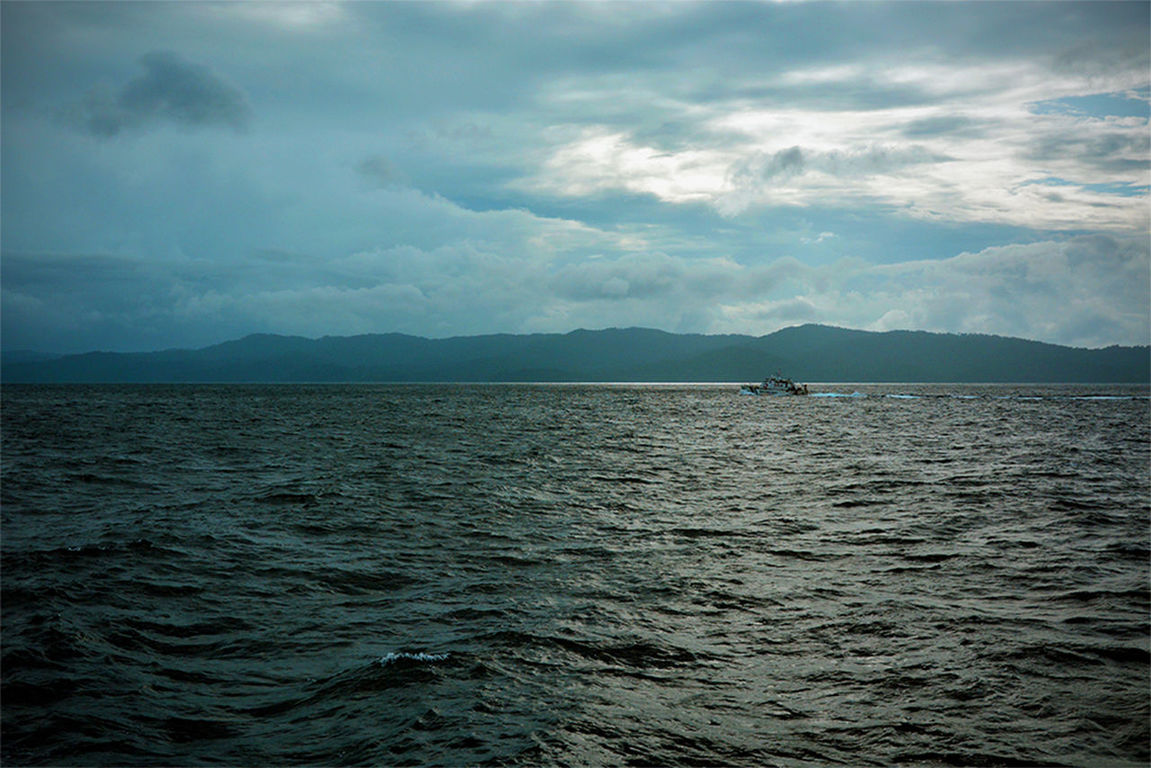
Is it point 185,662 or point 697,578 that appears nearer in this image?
point 185,662

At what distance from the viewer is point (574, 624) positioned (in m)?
14.7

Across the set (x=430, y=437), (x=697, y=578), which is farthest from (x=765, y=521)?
(x=430, y=437)

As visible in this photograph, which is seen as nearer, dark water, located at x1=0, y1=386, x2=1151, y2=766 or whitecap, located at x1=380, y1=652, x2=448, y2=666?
dark water, located at x1=0, y1=386, x2=1151, y2=766

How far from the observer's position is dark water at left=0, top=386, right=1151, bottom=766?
1003 centimetres

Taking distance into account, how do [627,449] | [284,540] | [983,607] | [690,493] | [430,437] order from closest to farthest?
1. [983,607]
2. [284,540]
3. [690,493]
4. [627,449]
5. [430,437]

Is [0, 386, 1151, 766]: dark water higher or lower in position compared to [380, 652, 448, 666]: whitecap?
lower

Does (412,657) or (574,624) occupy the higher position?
(412,657)

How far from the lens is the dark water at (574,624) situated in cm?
1003

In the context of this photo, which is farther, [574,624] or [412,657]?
[574,624]

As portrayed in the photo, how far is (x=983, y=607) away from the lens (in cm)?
1598

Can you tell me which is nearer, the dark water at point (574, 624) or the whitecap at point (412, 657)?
the dark water at point (574, 624)

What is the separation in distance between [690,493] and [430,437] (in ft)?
133

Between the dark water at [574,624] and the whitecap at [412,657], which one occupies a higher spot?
the whitecap at [412,657]

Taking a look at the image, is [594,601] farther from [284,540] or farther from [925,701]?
[284,540]
